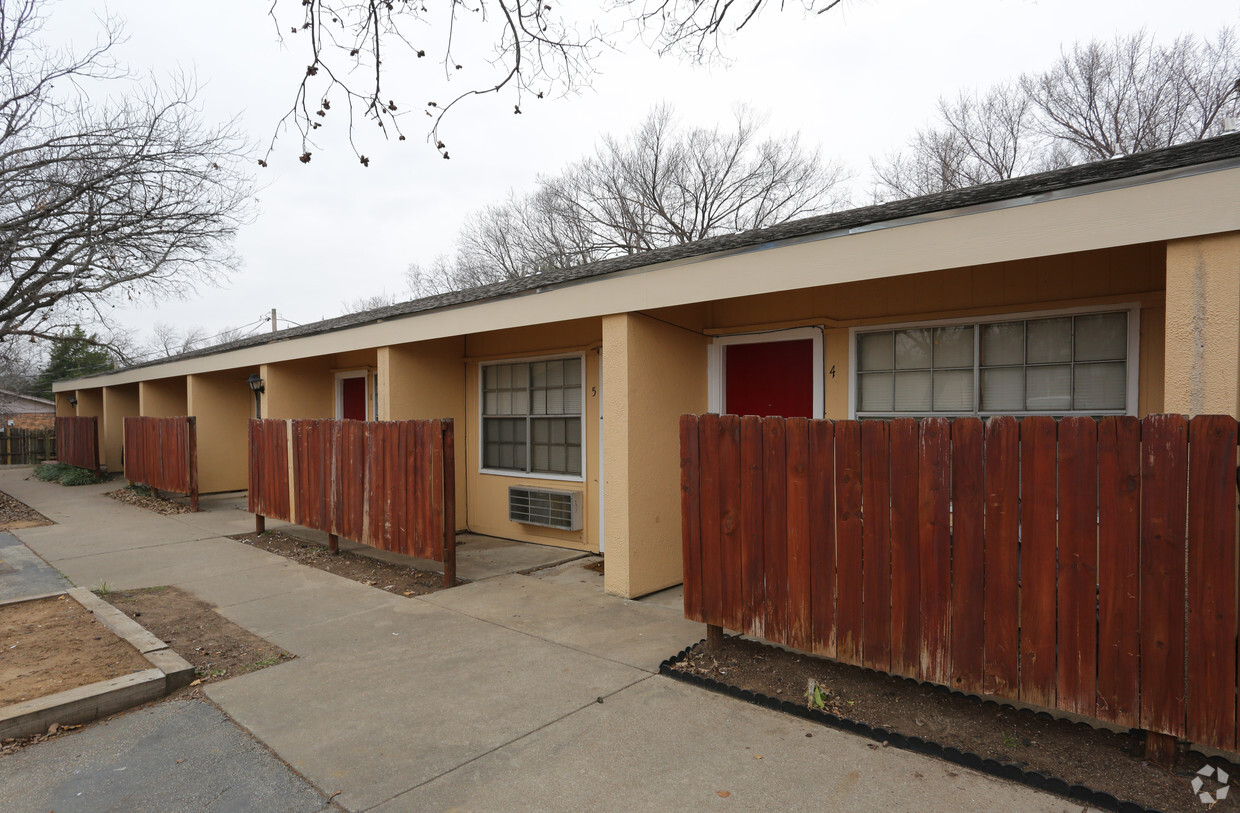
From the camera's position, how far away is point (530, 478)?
838 cm

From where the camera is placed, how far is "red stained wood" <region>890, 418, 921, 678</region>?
3.38m

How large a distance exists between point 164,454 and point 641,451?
10966mm

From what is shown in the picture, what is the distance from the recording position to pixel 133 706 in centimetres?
388

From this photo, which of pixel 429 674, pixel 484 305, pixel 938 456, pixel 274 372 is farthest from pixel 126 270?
pixel 938 456

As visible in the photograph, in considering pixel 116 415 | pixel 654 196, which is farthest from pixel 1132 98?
pixel 116 415

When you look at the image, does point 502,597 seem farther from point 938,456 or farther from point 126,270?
point 126,270

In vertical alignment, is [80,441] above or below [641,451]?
below

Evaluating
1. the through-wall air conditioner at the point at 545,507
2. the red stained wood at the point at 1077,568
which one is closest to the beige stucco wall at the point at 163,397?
the through-wall air conditioner at the point at 545,507

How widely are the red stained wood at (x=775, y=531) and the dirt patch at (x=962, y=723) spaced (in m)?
0.36

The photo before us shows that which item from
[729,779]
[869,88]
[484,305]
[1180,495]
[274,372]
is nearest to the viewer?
[1180,495]

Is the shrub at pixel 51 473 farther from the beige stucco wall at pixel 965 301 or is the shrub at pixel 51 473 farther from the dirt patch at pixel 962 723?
the dirt patch at pixel 962 723

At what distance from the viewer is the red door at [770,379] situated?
5.95m

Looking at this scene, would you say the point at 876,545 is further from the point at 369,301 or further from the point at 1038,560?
the point at 369,301

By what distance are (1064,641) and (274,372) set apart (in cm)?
1140
